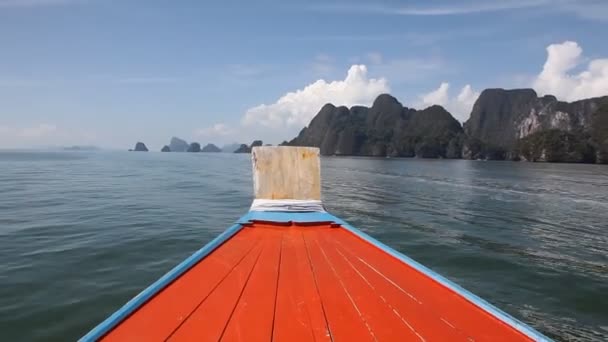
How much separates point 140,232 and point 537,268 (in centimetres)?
1009

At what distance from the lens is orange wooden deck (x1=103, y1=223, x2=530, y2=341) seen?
237 cm

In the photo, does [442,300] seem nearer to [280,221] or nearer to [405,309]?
[405,309]

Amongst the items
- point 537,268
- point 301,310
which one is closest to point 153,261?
point 301,310

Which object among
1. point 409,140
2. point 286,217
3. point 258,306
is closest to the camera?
point 258,306

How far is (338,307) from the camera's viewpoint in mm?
2732

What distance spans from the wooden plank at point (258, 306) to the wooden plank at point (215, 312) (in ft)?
0.17

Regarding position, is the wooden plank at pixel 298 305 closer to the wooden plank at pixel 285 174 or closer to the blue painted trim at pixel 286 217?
the blue painted trim at pixel 286 217

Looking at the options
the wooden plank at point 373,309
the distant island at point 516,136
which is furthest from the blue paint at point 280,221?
the distant island at point 516,136

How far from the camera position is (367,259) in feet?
13.1

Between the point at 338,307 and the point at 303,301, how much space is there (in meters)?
0.29

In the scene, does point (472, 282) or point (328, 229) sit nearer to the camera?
point (328, 229)

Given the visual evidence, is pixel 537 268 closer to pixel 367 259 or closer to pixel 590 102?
pixel 367 259

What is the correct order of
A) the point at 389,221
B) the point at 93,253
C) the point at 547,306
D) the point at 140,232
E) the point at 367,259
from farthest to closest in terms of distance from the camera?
the point at 389,221 → the point at 140,232 → the point at 93,253 → the point at 547,306 → the point at 367,259

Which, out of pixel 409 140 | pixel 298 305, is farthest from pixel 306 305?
pixel 409 140
